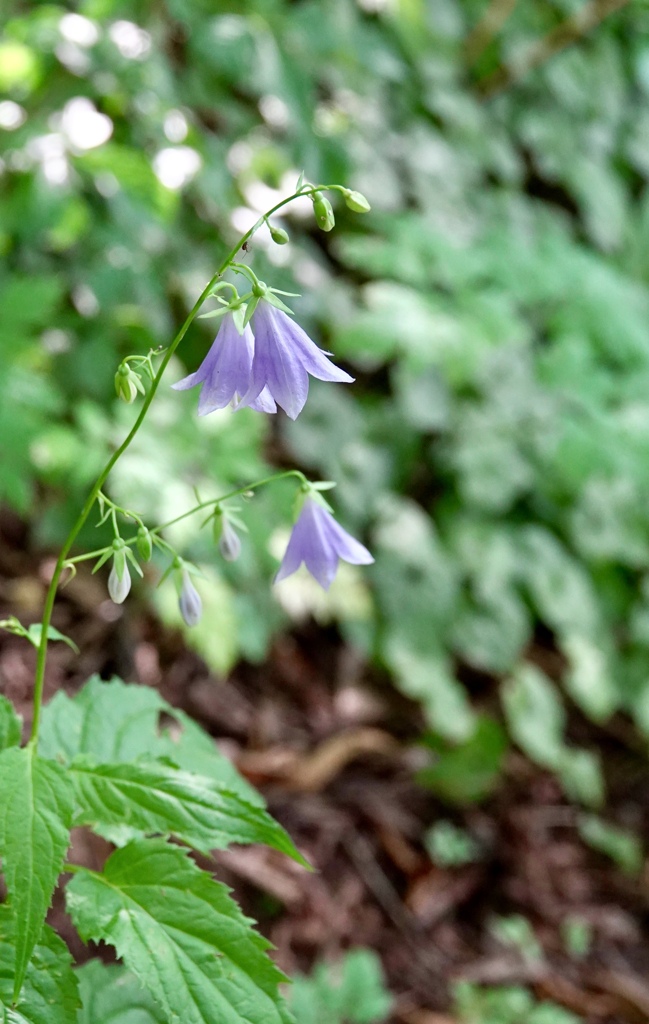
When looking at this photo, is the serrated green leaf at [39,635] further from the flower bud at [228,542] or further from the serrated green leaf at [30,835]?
the flower bud at [228,542]

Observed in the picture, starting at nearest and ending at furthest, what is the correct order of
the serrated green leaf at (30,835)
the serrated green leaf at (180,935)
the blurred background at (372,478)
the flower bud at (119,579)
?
the serrated green leaf at (30,835) → the serrated green leaf at (180,935) → the flower bud at (119,579) → the blurred background at (372,478)

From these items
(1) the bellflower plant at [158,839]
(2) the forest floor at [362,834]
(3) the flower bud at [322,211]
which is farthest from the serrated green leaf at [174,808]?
(2) the forest floor at [362,834]

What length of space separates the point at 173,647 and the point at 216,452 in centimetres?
95

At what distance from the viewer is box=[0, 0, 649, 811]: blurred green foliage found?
11.1 ft

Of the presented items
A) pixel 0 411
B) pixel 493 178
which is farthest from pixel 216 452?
pixel 493 178

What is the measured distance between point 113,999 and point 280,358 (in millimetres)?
1153

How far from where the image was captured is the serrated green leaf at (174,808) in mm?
1427

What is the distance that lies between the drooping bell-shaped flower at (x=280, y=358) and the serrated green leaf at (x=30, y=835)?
2.16 feet

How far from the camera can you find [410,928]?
11.7 feet

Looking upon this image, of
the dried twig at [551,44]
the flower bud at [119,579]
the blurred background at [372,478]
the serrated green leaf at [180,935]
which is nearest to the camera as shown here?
the serrated green leaf at [180,935]

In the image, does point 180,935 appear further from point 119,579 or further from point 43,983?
point 119,579

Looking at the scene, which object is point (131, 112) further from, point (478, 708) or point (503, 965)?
point (503, 965)

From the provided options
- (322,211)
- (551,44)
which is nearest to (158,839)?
(322,211)

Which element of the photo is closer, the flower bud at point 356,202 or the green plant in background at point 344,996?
the flower bud at point 356,202
